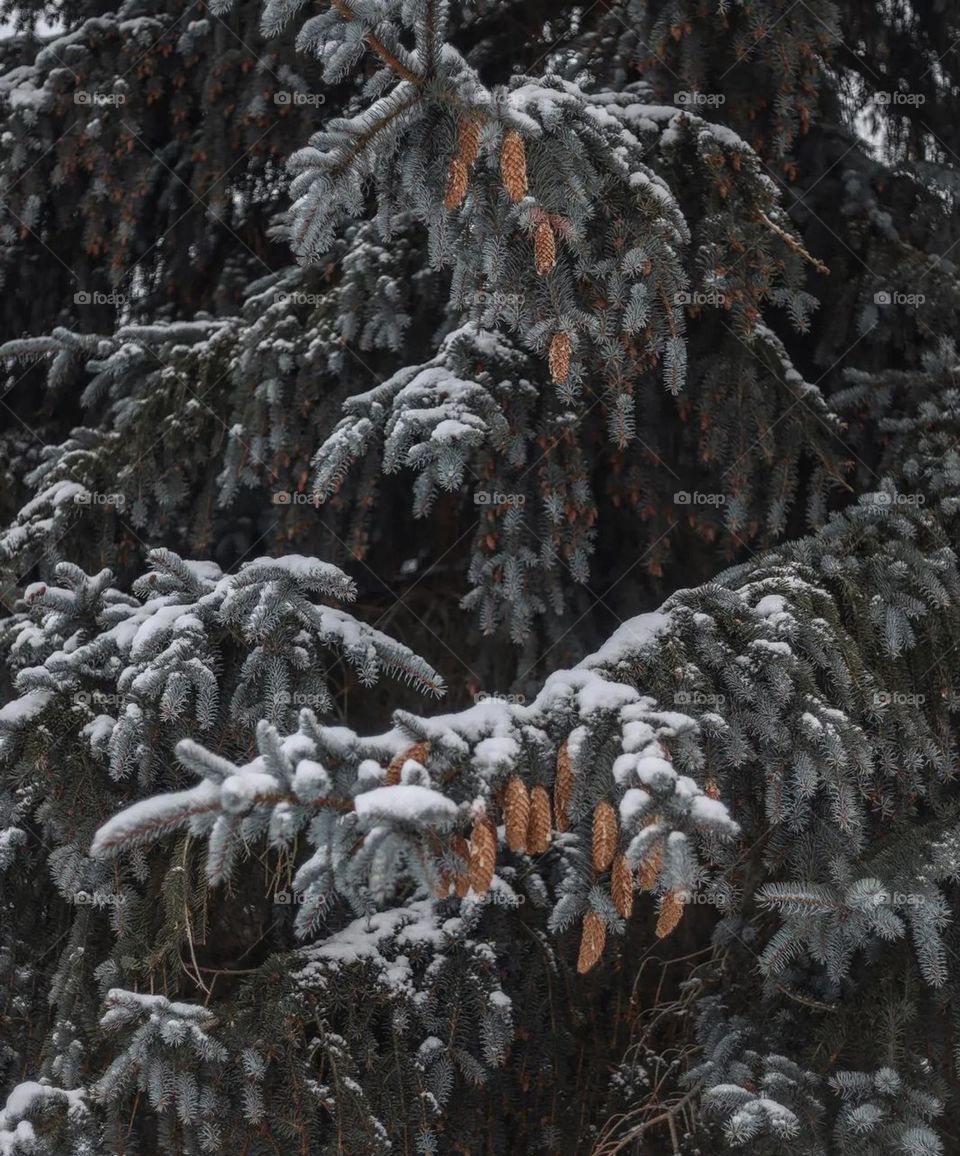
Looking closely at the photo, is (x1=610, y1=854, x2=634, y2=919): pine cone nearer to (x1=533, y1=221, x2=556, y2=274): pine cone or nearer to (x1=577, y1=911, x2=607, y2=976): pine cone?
(x1=577, y1=911, x2=607, y2=976): pine cone

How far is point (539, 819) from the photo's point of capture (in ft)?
7.13

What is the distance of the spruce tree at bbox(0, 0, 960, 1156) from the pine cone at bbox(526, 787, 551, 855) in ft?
0.03

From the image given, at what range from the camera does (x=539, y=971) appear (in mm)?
3186

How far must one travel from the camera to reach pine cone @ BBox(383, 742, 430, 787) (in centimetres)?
195

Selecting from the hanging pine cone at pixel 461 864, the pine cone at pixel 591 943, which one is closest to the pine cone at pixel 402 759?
the hanging pine cone at pixel 461 864

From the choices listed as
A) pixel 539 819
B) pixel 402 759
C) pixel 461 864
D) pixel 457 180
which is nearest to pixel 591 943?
pixel 539 819

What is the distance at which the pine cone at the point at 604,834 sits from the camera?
213 centimetres

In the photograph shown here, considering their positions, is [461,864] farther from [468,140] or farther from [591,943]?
[468,140]

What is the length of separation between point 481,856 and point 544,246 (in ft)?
4.00

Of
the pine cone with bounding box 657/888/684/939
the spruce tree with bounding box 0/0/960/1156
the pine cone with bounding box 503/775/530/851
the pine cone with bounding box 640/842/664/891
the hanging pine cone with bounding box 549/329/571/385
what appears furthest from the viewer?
the hanging pine cone with bounding box 549/329/571/385

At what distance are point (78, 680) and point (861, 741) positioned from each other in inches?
74.1

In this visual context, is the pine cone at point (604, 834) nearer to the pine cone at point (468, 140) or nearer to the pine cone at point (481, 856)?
the pine cone at point (481, 856)

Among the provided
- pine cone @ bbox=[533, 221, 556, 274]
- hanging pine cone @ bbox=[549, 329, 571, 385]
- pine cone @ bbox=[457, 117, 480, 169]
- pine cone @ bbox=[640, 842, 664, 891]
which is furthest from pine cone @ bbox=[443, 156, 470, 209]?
pine cone @ bbox=[640, 842, 664, 891]

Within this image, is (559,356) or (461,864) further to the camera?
(559,356)
